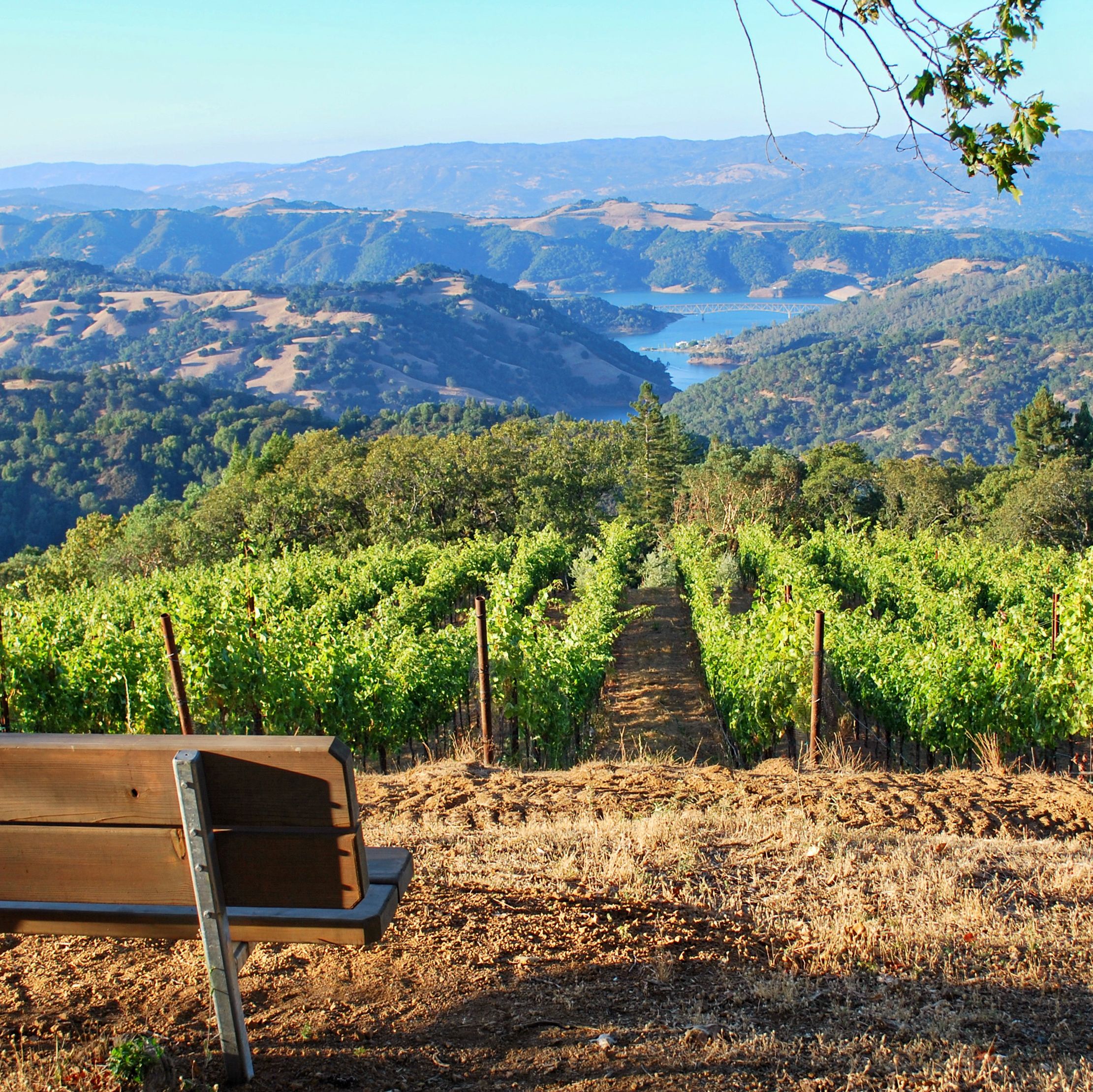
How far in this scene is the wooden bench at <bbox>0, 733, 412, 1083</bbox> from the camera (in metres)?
2.07

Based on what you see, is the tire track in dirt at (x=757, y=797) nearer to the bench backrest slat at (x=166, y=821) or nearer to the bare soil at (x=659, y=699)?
the bare soil at (x=659, y=699)

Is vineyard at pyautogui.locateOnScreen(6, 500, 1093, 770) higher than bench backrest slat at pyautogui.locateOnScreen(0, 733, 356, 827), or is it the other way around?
bench backrest slat at pyautogui.locateOnScreen(0, 733, 356, 827)

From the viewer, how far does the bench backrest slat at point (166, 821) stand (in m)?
2.06

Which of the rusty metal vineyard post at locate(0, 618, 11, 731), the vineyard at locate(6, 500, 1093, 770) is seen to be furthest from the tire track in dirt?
the rusty metal vineyard post at locate(0, 618, 11, 731)

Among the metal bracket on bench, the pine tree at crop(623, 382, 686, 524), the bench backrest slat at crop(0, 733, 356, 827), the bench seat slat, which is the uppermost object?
the bench backrest slat at crop(0, 733, 356, 827)

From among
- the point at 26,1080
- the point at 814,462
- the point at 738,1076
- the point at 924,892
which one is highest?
the point at 26,1080

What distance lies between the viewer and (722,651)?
10.4m

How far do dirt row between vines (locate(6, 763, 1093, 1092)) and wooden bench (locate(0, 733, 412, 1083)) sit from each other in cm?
45

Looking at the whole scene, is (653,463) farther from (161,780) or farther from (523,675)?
(161,780)

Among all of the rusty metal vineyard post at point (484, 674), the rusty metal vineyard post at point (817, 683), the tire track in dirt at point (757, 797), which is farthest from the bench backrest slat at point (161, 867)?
the rusty metal vineyard post at point (817, 683)

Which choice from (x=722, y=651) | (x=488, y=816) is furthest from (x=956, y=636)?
(x=488, y=816)

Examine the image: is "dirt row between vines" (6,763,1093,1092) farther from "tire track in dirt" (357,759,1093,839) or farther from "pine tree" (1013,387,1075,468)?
"pine tree" (1013,387,1075,468)

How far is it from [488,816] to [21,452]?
99.6 meters

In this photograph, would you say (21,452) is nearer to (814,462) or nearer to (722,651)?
(814,462)
